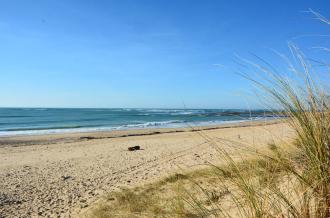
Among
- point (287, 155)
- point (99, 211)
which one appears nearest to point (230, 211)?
point (287, 155)

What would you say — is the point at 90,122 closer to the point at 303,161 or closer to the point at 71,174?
the point at 71,174

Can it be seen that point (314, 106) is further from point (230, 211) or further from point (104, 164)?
point (104, 164)

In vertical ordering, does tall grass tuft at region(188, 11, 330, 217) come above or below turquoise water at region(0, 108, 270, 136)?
above

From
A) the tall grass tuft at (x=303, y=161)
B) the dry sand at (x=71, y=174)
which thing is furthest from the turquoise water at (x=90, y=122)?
the tall grass tuft at (x=303, y=161)

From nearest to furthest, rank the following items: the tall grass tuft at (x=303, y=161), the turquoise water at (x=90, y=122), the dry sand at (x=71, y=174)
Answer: the tall grass tuft at (x=303, y=161) → the dry sand at (x=71, y=174) → the turquoise water at (x=90, y=122)

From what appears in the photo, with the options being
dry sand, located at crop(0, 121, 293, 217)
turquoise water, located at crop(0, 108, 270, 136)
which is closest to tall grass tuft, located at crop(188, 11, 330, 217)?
dry sand, located at crop(0, 121, 293, 217)

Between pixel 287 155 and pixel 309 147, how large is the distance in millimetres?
238

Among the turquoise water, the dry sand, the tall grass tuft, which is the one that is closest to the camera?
the tall grass tuft

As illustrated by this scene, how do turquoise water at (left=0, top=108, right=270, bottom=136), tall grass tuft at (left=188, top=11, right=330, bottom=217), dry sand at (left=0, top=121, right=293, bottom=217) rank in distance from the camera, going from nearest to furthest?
tall grass tuft at (left=188, top=11, right=330, bottom=217) → dry sand at (left=0, top=121, right=293, bottom=217) → turquoise water at (left=0, top=108, right=270, bottom=136)

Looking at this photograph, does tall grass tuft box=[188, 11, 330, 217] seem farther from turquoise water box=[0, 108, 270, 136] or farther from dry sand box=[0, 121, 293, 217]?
turquoise water box=[0, 108, 270, 136]

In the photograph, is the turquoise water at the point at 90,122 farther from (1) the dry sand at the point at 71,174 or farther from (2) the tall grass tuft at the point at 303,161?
(2) the tall grass tuft at the point at 303,161

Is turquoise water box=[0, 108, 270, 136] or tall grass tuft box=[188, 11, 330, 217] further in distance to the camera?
turquoise water box=[0, 108, 270, 136]

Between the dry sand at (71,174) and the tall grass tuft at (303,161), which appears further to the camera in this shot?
the dry sand at (71,174)

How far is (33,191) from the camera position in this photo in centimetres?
730
